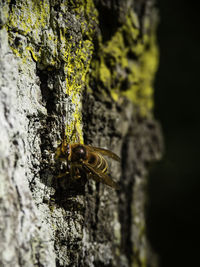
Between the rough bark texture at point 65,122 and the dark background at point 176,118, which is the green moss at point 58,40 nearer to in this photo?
the rough bark texture at point 65,122

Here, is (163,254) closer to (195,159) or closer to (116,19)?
(195,159)

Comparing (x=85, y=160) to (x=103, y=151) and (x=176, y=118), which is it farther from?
(x=176, y=118)

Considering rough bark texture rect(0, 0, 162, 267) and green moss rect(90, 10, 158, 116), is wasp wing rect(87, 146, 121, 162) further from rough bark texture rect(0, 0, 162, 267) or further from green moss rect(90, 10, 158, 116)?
green moss rect(90, 10, 158, 116)

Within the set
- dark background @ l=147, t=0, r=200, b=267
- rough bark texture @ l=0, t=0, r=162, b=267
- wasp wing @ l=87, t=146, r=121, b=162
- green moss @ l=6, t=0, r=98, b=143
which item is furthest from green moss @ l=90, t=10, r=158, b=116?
dark background @ l=147, t=0, r=200, b=267

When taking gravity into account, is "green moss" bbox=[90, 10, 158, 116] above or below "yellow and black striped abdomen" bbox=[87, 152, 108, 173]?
above

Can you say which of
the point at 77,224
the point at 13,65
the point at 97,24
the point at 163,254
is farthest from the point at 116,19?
the point at 163,254

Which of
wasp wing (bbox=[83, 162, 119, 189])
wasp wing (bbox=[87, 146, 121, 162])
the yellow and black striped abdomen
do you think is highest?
wasp wing (bbox=[87, 146, 121, 162])
